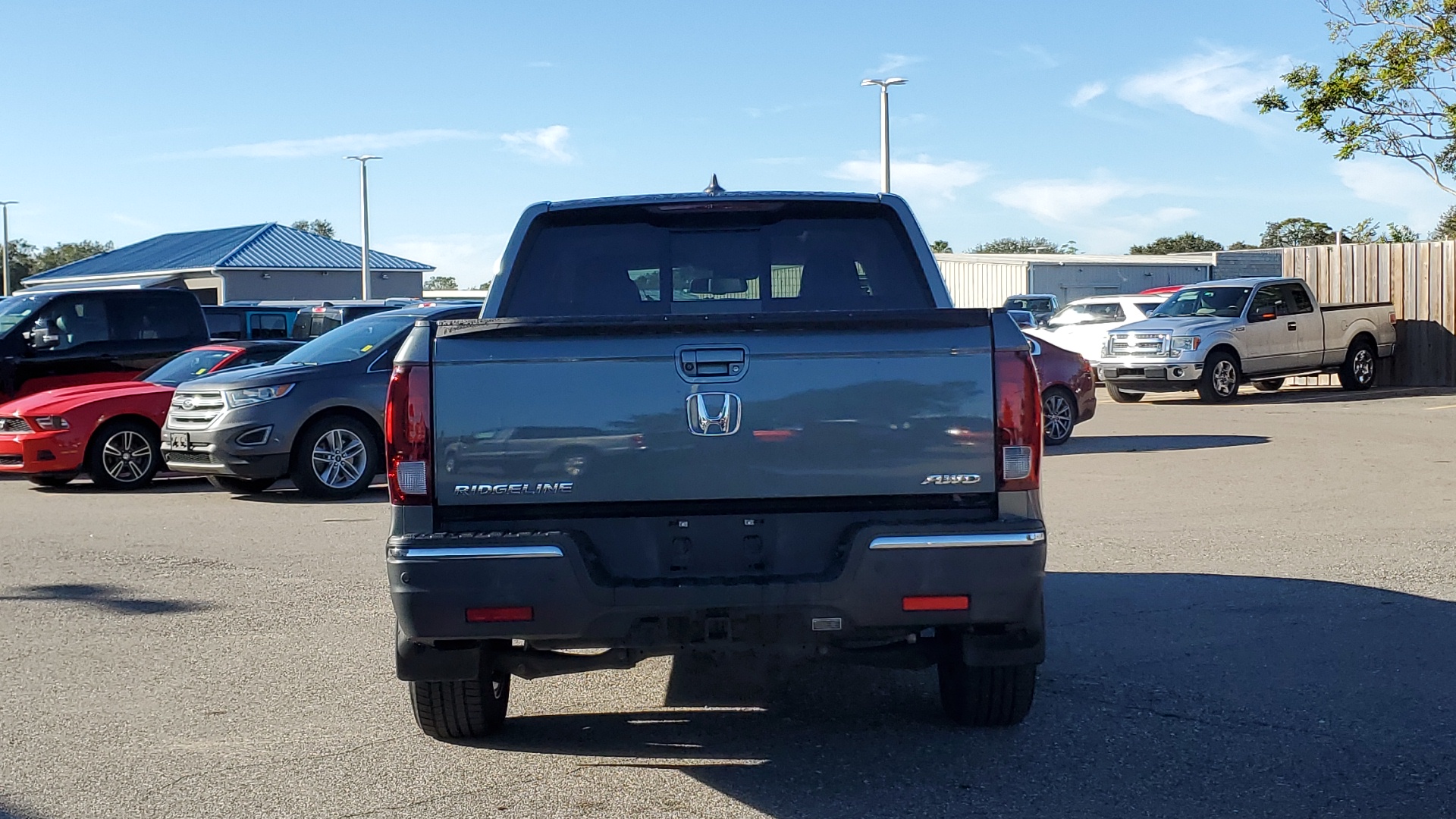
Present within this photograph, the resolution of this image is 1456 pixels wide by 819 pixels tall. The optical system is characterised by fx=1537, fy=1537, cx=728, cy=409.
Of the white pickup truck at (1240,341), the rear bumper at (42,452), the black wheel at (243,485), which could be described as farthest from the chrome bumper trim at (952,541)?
the white pickup truck at (1240,341)

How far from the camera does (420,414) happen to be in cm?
468

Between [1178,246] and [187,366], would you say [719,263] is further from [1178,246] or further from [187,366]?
[1178,246]

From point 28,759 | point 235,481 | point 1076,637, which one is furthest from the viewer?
point 235,481

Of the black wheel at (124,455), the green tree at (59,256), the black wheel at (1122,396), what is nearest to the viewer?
the black wheel at (124,455)

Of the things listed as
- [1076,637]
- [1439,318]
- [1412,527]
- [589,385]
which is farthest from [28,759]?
[1439,318]

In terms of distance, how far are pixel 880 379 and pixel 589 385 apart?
0.89 metres

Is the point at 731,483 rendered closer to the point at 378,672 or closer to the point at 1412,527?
the point at 378,672

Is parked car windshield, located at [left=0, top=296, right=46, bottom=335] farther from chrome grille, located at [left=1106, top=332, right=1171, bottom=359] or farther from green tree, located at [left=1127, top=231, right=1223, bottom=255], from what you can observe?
green tree, located at [left=1127, top=231, right=1223, bottom=255]

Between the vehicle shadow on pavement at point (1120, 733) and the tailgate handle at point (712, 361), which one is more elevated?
the tailgate handle at point (712, 361)

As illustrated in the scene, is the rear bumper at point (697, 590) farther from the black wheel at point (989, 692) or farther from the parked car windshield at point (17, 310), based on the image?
the parked car windshield at point (17, 310)

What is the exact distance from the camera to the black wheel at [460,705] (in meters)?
5.36

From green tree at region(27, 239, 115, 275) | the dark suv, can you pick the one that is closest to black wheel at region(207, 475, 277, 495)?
the dark suv

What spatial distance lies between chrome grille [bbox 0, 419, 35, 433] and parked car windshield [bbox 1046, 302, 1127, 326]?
58.4 feet

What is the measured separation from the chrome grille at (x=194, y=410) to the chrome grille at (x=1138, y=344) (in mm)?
14927
